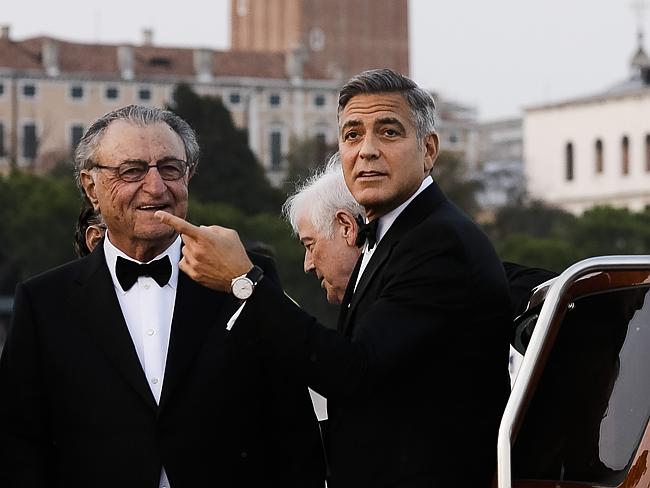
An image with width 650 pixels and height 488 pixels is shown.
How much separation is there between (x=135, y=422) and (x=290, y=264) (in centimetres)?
6621

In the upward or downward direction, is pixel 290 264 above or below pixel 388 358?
below

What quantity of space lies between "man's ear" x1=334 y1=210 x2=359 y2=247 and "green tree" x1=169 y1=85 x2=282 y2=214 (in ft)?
242

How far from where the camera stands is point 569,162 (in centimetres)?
12206

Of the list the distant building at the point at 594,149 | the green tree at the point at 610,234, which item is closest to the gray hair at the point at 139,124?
the green tree at the point at 610,234

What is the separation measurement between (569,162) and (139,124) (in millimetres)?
117825

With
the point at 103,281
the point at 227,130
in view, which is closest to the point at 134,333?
the point at 103,281

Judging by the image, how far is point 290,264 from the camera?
71.2 meters

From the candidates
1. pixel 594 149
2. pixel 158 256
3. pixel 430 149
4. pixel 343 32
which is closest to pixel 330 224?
pixel 158 256

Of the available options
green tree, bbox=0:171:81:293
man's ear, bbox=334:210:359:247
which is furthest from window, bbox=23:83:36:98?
man's ear, bbox=334:210:359:247

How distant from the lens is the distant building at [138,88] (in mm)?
110625

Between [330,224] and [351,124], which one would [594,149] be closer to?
[330,224]

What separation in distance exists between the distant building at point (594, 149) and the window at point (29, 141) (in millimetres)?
25909

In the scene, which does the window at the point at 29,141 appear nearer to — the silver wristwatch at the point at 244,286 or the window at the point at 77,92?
the window at the point at 77,92

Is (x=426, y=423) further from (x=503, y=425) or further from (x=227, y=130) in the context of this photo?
(x=227, y=130)
